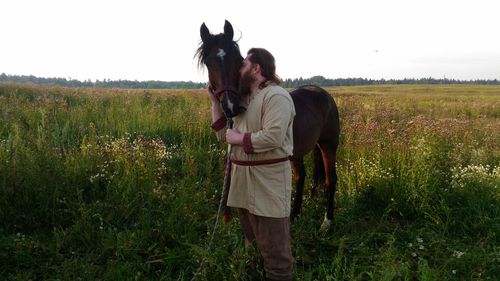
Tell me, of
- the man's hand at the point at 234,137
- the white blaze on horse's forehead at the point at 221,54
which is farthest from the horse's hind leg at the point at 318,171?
the man's hand at the point at 234,137

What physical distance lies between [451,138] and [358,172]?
2.02 m

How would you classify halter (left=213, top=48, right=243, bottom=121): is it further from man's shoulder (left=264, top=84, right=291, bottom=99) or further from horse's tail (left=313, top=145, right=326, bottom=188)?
horse's tail (left=313, top=145, right=326, bottom=188)

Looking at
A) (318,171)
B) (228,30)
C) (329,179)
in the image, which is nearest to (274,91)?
(228,30)

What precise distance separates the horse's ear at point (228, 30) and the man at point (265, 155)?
462 mm

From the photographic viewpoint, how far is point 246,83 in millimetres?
2539

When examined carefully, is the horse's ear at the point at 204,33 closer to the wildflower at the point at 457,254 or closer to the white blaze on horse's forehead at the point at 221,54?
the white blaze on horse's forehead at the point at 221,54

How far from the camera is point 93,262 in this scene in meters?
3.35

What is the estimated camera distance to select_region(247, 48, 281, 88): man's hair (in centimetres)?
245

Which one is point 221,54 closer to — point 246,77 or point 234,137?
point 246,77

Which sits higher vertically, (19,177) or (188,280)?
(19,177)

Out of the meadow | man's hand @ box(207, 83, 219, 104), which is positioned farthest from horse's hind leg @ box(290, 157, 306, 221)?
man's hand @ box(207, 83, 219, 104)

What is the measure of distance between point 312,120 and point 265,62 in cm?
189

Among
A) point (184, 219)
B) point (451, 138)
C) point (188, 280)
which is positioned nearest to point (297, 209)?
point (184, 219)

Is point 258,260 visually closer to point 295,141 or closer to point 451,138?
point 295,141
